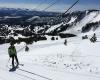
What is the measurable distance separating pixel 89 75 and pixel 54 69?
3.36 meters

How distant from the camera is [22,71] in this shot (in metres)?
19.6

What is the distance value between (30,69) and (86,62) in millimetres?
5250

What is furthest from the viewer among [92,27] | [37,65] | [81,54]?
[92,27]

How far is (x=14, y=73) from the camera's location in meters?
19.2

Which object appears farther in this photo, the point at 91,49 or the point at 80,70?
the point at 91,49

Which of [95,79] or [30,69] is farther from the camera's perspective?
[30,69]

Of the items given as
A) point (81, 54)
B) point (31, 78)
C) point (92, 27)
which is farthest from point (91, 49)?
point (92, 27)

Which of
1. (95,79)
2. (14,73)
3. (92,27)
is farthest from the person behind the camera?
(92,27)

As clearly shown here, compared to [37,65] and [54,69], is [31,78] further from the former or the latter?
[37,65]

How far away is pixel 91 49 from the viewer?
94.5ft

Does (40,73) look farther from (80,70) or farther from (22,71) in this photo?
Result: (80,70)

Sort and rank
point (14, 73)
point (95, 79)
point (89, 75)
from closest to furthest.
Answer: point (95, 79), point (89, 75), point (14, 73)

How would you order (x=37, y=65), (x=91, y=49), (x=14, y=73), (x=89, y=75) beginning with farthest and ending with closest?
(x=91, y=49) < (x=37, y=65) < (x=14, y=73) < (x=89, y=75)

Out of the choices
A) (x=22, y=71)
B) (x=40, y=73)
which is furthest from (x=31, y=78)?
(x=22, y=71)
